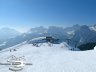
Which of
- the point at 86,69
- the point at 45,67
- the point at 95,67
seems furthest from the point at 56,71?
the point at 95,67

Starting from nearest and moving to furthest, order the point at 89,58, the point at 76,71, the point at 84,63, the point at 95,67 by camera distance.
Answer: the point at 76,71
the point at 95,67
the point at 84,63
the point at 89,58

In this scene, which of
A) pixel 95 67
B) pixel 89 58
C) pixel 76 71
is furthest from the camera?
pixel 89 58

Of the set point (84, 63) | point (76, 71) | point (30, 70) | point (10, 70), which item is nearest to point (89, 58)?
point (84, 63)

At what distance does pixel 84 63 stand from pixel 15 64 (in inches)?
301

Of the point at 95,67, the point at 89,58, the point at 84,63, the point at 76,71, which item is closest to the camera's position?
the point at 76,71

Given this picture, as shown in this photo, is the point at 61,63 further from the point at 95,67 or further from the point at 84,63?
the point at 95,67

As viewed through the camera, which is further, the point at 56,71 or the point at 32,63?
the point at 32,63

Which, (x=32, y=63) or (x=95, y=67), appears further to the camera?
(x=32, y=63)

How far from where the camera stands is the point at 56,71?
57.3ft

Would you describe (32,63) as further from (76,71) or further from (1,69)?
(76,71)

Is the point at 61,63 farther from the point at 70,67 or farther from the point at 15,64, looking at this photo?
the point at 15,64

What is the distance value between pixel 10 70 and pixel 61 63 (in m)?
6.03

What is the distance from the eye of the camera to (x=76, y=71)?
57.3ft

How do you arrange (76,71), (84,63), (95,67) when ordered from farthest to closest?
(84,63), (95,67), (76,71)
